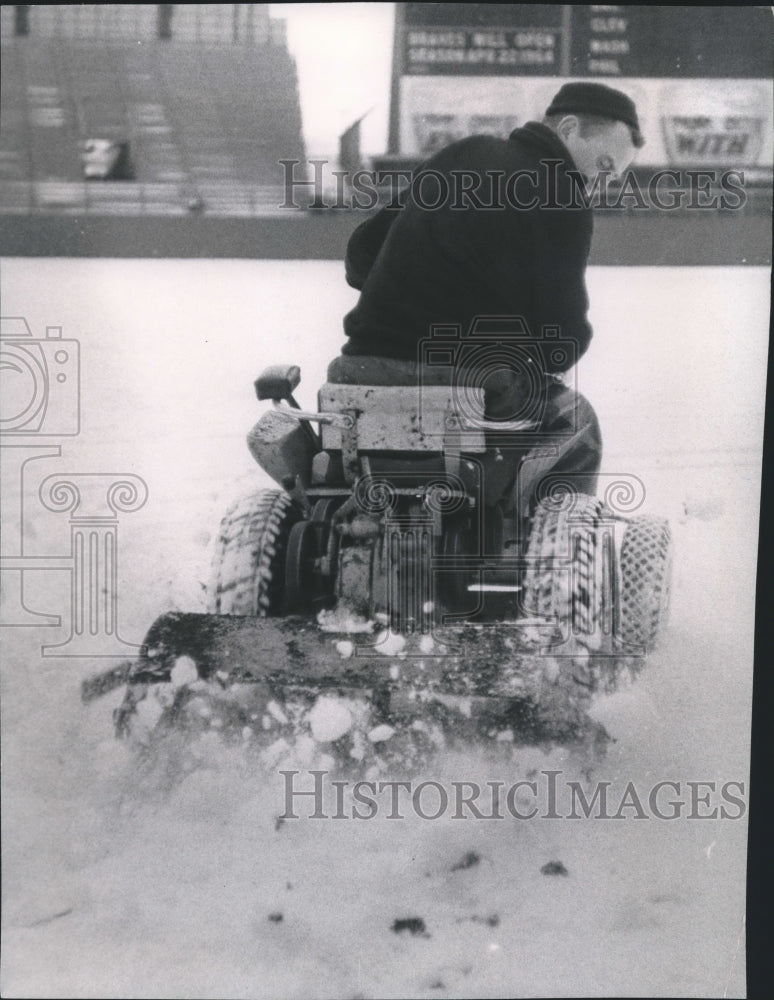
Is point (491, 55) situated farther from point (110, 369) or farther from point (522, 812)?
point (522, 812)

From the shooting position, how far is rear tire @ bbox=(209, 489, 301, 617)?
0.87m

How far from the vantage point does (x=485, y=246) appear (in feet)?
2.79

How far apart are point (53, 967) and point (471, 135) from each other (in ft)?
2.57

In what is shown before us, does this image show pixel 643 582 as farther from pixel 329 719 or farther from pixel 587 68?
pixel 587 68

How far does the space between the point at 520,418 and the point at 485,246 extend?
14cm

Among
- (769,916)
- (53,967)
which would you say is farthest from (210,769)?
(769,916)
